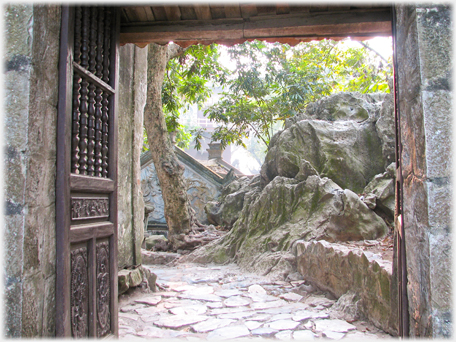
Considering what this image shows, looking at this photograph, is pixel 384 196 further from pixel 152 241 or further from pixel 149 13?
pixel 152 241

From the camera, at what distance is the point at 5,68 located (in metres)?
2.30

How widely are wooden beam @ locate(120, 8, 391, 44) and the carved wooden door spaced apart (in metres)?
0.41

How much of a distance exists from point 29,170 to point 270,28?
Answer: 97.4 inches

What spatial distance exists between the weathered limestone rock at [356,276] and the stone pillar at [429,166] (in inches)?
48.1

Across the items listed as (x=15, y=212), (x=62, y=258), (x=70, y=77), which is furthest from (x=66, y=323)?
(x=70, y=77)

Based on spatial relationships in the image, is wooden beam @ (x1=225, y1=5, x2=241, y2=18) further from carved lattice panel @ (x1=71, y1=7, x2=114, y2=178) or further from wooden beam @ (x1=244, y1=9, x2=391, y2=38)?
carved lattice panel @ (x1=71, y1=7, x2=114, y2=178)

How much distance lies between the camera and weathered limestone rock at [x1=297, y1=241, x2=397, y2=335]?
354 centimetres

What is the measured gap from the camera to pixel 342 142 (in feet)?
24.7

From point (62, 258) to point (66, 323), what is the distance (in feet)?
1.45

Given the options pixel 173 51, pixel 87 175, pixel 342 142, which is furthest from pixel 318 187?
pixel 173 51

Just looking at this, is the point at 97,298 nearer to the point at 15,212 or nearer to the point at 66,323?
the point at 66,323

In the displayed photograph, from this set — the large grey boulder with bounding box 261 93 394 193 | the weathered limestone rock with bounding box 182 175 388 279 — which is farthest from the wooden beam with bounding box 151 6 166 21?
the large grey boulder with bounding box 261 93 394 193

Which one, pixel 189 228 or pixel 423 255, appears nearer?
pixel 423 255

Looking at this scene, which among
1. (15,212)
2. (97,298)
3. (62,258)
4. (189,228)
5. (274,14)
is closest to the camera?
(15,212)
